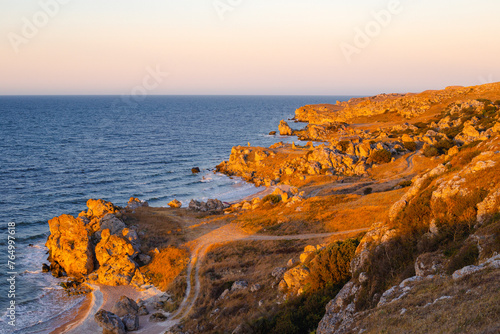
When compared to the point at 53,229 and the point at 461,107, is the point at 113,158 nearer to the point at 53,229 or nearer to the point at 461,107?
the point at 53,229

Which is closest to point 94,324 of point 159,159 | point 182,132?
point 159,159

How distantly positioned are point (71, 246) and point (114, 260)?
5790 mm

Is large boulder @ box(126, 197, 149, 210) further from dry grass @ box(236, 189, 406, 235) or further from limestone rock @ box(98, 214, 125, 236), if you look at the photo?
dry grass @ box(236, 189, 406, 235)

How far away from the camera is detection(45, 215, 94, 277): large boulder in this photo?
1537 inches

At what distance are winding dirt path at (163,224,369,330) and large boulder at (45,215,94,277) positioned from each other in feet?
38.6

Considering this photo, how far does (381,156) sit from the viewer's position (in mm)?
68438

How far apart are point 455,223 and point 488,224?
147 centimetres

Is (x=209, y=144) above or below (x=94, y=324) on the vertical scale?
above

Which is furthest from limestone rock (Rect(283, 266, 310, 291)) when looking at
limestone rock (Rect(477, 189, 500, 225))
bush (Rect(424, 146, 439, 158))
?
bush (Rect(424, 146, 439, 158))

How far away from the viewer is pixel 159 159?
90.3 m

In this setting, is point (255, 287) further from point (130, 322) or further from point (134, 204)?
point (134, 204)

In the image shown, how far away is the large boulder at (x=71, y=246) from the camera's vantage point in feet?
128

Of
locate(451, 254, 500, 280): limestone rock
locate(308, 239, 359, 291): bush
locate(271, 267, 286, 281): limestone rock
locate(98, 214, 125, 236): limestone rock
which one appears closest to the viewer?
locate(451, 254, 500, 280): limestone rock

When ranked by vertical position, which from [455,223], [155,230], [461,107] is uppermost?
[461,107]
